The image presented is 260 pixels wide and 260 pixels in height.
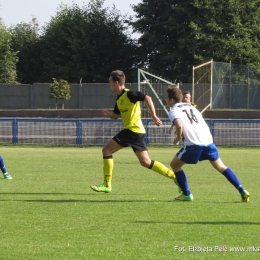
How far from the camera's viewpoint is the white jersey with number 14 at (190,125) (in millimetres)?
9898

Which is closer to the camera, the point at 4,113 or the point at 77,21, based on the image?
the point at 4,113

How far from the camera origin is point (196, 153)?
9.92m

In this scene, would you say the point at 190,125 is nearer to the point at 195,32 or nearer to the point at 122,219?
the point at 122,219

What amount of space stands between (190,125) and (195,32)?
152 feet

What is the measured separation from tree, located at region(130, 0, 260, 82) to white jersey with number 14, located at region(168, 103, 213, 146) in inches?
1743

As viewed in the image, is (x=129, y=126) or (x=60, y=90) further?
(x=60, y=90)

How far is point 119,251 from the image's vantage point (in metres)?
6.79

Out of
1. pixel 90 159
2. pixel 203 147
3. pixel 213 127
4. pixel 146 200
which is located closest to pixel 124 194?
pixel 146 200

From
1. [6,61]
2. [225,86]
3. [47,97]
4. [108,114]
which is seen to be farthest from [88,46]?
[108,114]

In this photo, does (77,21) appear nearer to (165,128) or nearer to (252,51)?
(252,51)

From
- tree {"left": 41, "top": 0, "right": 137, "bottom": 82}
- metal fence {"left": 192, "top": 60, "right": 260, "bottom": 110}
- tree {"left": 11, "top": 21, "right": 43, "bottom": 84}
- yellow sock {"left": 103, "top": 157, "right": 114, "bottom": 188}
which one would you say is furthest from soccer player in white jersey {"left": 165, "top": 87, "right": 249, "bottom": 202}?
tree {"left": 11, "top": 21, "right": 43, "bottom": 84}

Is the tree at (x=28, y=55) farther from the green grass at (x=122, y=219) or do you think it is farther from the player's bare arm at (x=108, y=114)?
the player's bare arm at (x=108, y=114)

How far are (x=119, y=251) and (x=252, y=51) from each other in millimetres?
49902

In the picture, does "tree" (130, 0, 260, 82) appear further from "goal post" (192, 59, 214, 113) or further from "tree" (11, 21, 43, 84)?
"goal post" (192, 59, 214, 113)
